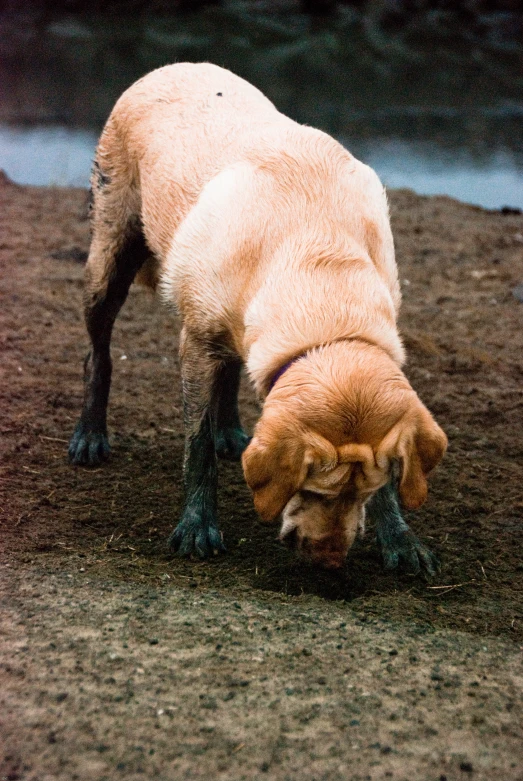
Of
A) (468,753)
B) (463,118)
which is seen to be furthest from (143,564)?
(463,118)

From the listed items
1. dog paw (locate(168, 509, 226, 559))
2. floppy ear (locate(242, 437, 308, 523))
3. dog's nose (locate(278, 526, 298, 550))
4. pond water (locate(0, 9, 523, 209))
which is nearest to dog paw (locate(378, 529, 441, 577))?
dog paw (locate(168, 509, 226, 559))

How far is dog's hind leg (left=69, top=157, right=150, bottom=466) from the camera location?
19.5 ft

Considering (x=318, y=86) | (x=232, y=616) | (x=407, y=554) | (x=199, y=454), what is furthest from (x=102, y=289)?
(x=318, y=86)

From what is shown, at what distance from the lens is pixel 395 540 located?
4969 millimetres

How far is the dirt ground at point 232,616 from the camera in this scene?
10.8ft

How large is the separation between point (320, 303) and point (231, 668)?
1.50 meters

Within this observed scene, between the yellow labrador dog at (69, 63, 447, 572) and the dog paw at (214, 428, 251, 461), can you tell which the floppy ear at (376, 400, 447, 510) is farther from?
the dog paw at (214, 428, 251, 461)

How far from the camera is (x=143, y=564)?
4.78 metres

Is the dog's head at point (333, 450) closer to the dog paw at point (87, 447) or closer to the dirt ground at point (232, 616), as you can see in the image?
the dirt ground at point (232, 616)

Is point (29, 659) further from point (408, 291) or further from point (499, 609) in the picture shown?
point (408, 291)

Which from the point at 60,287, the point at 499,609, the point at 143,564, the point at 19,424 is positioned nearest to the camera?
the point at 499,609

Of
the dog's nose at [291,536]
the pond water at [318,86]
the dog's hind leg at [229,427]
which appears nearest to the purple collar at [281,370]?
the dog's nose at [291,536]

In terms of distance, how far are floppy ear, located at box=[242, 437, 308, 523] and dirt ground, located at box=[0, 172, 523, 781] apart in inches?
24.7

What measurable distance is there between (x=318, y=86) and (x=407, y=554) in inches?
573
